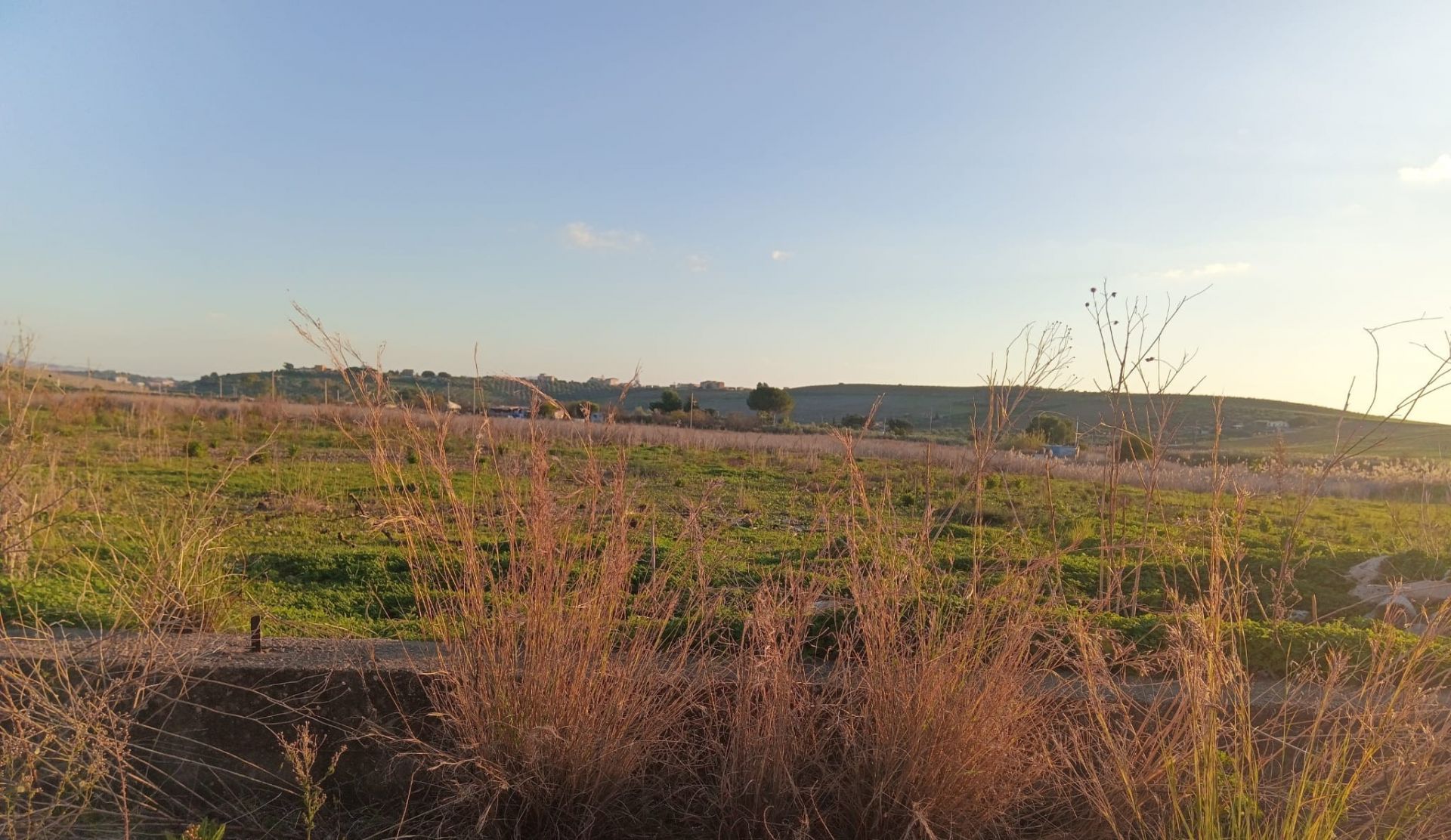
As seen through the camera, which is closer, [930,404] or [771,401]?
[771,401]

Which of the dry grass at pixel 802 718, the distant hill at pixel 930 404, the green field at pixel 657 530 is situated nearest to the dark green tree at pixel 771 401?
the distant hill at pixel 930 404

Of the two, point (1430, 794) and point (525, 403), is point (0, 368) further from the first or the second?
point (1430, 794)

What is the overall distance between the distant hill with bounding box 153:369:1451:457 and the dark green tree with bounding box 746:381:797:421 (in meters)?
3.14

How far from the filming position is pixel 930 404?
214 ft

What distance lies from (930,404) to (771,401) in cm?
1856

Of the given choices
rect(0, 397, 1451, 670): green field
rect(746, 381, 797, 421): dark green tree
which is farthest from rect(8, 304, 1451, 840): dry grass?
rect(746, 381, 797, 421): dark green tree

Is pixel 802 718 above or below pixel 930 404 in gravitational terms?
below

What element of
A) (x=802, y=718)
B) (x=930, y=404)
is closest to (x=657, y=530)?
(x=802, y=718)

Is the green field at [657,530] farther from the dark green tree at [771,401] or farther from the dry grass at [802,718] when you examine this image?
the dark green tree at [771,401]

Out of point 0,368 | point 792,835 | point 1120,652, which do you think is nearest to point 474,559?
point 792,835

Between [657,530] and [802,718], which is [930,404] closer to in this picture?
[657,530]

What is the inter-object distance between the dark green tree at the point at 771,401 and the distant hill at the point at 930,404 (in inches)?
123

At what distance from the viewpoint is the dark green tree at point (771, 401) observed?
51844 millimetres

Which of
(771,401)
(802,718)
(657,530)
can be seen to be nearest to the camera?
(802,718)
